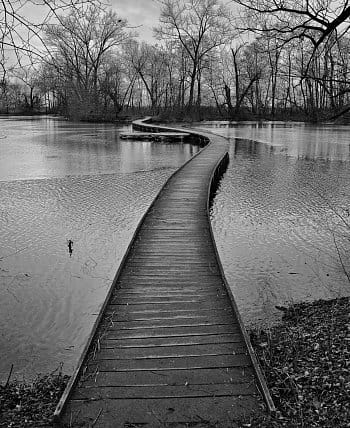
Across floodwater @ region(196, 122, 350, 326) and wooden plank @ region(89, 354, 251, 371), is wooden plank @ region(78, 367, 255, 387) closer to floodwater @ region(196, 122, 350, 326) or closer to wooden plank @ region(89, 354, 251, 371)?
wooden plank @ region(89, 354, 251, 371)

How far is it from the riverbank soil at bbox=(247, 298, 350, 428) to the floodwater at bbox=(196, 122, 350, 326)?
0.43 metres

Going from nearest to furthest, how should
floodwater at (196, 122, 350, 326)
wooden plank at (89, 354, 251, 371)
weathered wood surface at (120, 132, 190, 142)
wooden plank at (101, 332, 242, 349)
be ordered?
wooden plank at (89, 354, 251, 371), wooden plank at (101, 332, 242, 349), floodwater at (196, 122, 350, 326), weathered wood surface at (120, 132, 190, 142)

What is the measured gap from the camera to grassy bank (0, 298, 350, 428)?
291 centimetres

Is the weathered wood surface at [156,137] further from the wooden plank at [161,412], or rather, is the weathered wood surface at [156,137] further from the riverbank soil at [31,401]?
A: the wooden plank at [161,412]

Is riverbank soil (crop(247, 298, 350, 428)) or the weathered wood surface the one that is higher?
the weathered wood surface

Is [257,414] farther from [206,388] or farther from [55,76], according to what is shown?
[55,76]

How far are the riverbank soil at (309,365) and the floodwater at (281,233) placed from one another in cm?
43

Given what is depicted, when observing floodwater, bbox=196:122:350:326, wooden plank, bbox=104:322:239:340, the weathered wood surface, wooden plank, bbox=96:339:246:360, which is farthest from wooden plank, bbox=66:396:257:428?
the weathered wood surface

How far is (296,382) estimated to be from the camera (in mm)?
3355

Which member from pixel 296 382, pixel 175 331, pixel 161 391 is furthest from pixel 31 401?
pixel 296 382

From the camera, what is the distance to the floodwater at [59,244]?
443 cm

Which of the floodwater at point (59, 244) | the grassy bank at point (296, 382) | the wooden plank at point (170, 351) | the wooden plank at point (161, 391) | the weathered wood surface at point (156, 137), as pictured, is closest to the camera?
the grassy bank at point (296, 382)

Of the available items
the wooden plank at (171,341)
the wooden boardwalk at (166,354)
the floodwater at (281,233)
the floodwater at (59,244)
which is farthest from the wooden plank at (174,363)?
the floodwater at (281,233)

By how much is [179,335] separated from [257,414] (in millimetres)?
1086
